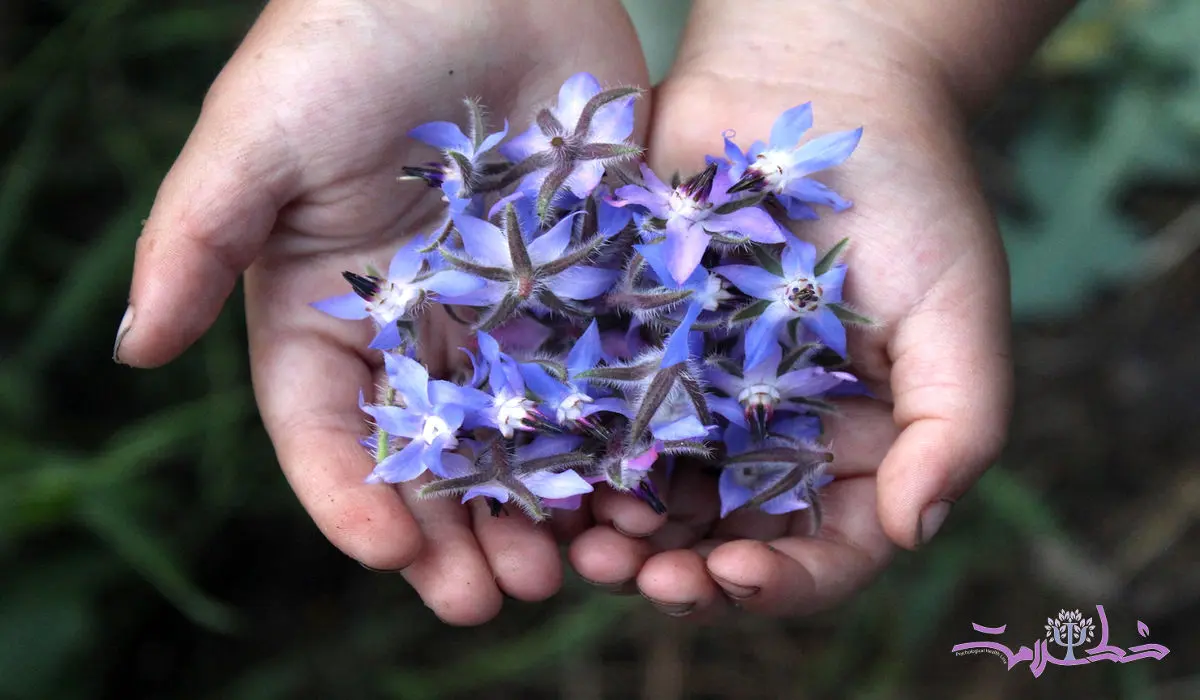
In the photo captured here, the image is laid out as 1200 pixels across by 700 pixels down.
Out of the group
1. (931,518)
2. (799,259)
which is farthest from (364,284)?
(931,518)

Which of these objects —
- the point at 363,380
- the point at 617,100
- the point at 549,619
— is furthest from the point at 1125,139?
the point at 363,380

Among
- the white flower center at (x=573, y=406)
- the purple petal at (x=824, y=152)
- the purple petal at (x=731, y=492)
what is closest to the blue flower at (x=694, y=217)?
the purple petal at (x=824, y=152)

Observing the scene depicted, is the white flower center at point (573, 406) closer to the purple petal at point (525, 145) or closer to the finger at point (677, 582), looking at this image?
the finger at point (677, 582)

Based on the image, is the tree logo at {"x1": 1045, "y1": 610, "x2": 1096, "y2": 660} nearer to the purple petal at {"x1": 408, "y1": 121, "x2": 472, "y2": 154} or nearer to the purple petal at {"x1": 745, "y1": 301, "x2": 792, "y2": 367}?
the purple petal at {"x1": 745, "y1": 301, "x2": 792, "y2": 367}

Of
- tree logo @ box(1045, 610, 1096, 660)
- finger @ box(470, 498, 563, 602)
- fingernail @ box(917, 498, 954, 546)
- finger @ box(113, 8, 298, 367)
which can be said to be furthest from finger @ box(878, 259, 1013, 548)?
finger @ box(113, 8, 298, 367)

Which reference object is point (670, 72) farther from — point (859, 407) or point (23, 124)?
point (23, 124)

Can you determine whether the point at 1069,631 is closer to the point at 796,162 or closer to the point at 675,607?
the point at 675,607
